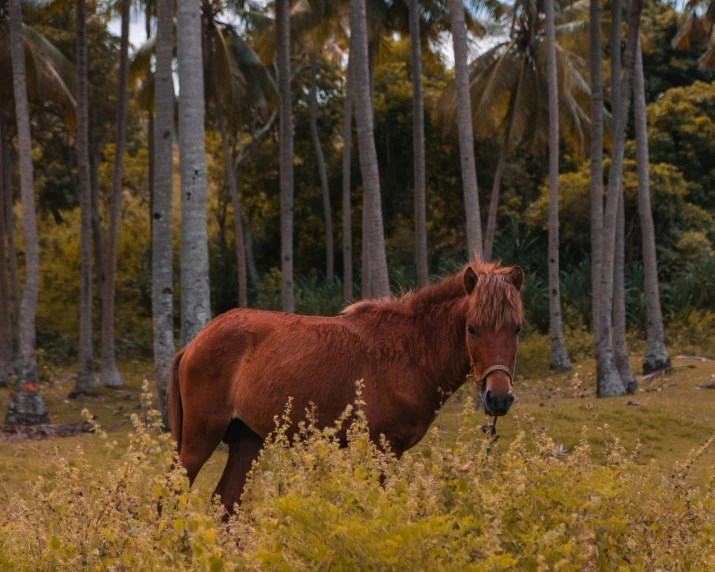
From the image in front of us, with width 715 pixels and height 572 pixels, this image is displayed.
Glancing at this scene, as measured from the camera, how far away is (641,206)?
66.0 ft

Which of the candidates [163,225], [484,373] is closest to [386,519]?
[484,373]

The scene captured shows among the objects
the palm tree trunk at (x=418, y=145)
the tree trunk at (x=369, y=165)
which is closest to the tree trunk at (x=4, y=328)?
the palm tree trunk at (x=418, y=145)

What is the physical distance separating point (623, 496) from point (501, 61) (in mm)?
22713

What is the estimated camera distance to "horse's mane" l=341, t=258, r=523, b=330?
6040 mm

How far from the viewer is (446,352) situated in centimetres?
652

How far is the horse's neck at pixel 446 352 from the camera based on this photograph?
6492mm

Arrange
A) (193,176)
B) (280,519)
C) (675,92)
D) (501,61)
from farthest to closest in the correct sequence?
(675,92) → (501,61) → (193,176) → (280,519)

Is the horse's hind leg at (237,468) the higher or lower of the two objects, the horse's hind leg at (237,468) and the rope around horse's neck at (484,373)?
the lower

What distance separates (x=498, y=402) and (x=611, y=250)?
12.3m

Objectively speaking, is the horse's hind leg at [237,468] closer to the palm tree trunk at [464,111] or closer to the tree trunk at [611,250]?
the palm tree trunk at [464,111]

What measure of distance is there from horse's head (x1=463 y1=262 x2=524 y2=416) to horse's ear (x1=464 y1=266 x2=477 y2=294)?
2.3 inches

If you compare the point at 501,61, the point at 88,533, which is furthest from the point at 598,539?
the point at 501,61

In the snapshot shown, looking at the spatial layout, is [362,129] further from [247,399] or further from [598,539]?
[598,539]

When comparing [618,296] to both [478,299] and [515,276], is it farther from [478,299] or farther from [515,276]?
[478,299]
